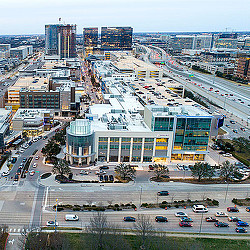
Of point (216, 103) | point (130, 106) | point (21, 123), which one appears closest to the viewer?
point (21, 123)

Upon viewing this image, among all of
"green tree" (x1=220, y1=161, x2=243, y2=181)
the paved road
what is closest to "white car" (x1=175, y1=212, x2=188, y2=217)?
the paved road

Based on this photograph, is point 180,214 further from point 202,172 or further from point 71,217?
point 71,217

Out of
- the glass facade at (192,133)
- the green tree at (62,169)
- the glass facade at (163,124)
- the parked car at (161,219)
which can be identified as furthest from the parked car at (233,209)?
the green tree at (62,169)

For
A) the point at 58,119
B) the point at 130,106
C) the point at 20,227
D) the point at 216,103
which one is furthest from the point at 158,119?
the point at 216,103

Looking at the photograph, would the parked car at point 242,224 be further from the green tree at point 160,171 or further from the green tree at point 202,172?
the green tree at point 160,171

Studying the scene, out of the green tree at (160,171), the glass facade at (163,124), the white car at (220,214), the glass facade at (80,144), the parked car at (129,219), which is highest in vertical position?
the glass facade at (163,124)

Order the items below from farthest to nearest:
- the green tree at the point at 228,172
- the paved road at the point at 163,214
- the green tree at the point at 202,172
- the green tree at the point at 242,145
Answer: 1. the green tree at the point at 242,145
2. the green tree at the point at 228,172
3. the green tree at the point at 202,172
4. the paved road at the point at 163,214

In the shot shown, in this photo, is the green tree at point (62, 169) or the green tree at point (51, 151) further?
the green tree at point (51, 151)

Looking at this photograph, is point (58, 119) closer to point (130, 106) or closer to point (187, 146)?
point (130, 106)

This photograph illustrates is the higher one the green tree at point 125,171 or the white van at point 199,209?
the green tree at point 125,171

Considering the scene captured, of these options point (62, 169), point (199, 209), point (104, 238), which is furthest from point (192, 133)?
point (104, 238)

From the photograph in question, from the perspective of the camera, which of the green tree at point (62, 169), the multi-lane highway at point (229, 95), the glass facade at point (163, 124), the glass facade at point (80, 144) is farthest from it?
the multi-lane highway at point (229, 95)
